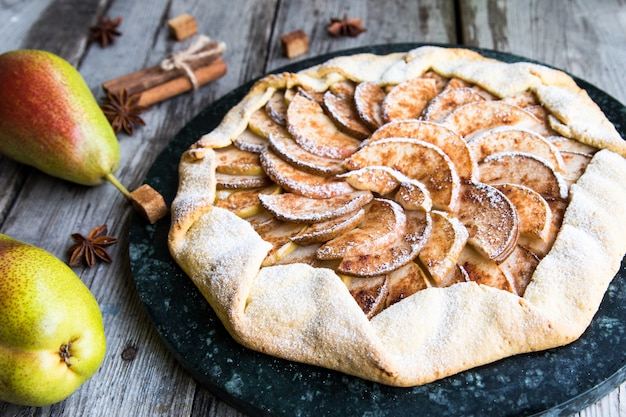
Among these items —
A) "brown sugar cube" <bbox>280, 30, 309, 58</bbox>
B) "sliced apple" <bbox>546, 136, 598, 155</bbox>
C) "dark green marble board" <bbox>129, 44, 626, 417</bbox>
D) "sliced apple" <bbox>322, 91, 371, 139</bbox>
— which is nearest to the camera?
"dark green marble board" <bbox>129, 44, 626, 417</bbox>

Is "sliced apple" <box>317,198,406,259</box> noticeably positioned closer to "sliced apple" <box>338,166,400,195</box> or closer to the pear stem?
"sliced apple" <box>338,166,400,195</box>

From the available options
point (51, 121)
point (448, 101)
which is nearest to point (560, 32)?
point (448, 101)

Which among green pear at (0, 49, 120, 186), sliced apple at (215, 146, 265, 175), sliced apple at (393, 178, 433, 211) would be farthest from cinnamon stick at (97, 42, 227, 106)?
sliced apple at (393, 178, 433, 211)

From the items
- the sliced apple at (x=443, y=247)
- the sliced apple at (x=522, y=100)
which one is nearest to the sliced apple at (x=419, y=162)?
the sliced apple at (x=443, y=247)

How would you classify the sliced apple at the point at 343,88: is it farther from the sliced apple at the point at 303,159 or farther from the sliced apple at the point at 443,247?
the sliced apple at the point at 443,247

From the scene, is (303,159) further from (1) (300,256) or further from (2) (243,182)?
(1) (300,256)

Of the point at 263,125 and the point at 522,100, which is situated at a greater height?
the point at 522,100
